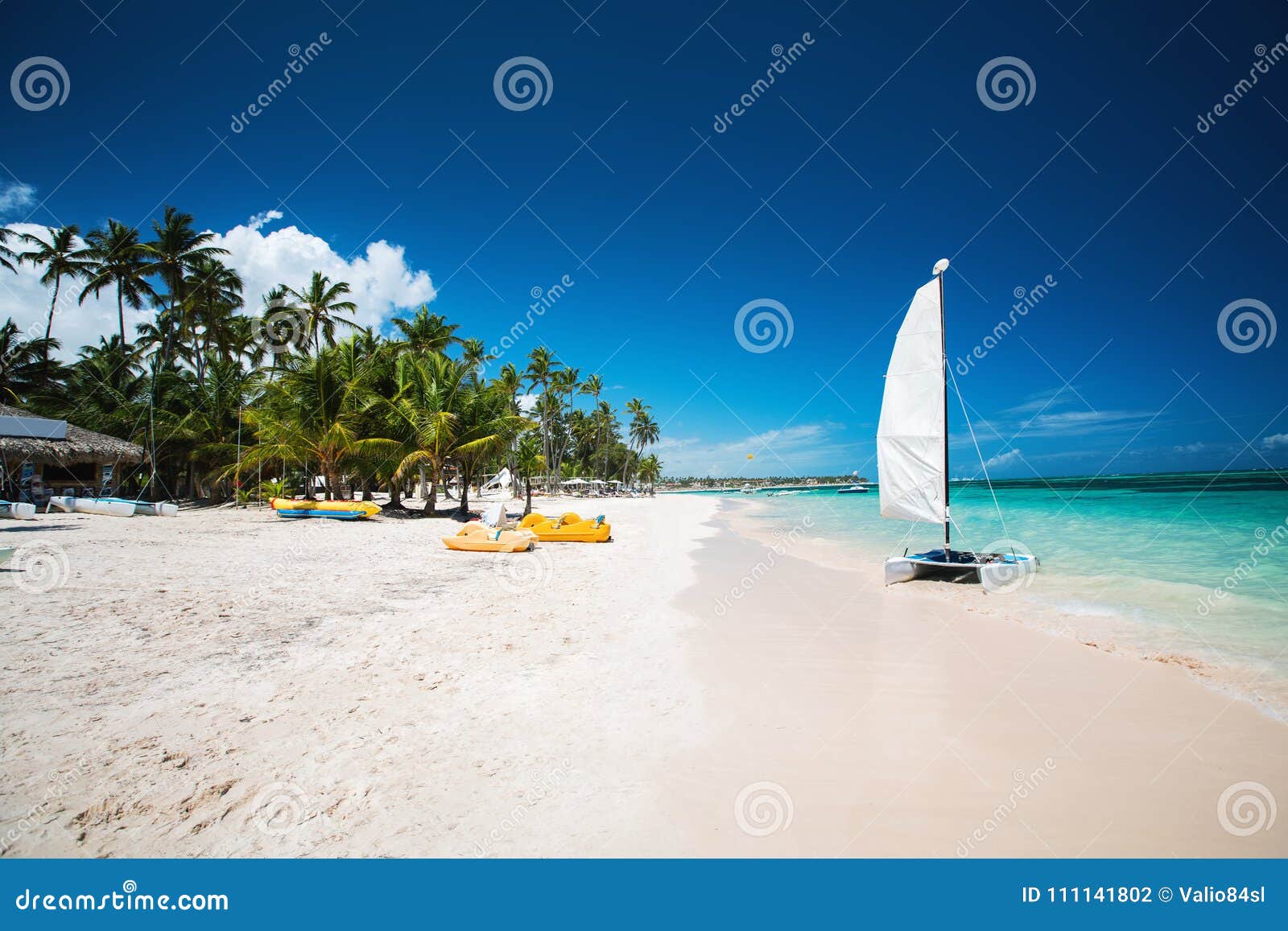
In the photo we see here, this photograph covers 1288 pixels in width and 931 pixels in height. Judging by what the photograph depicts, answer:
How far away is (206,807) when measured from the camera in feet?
10.3

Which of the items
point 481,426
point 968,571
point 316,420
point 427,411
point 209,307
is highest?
point 209,307

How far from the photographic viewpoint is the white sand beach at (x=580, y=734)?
10.2 ft

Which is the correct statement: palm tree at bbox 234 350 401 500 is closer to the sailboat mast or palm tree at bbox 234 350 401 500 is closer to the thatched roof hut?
the thatched roof hut

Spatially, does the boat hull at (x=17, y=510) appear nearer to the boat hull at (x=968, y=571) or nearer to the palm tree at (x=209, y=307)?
the palm tree at (x=209, y=307)

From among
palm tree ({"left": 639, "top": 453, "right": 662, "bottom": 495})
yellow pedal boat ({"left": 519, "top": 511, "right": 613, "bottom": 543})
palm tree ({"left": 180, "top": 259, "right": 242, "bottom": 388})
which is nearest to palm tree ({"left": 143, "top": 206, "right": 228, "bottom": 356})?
palm tree ({"left": 180, "top": 259, "right": 242, "bottom": 388})

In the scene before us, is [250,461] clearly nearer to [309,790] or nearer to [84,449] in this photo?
[84,449]

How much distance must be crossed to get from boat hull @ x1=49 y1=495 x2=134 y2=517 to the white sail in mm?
25767

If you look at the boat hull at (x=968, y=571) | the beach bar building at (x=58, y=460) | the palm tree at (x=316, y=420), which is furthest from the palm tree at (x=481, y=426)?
the boat hull at (x=968, y=571)

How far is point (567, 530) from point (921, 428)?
10.7 meters

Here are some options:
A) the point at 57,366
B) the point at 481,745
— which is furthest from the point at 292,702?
the point at 57,366

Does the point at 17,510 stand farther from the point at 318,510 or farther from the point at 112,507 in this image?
the point at 318,510

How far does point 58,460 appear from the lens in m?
21.7

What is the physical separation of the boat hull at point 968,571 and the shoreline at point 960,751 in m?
3.11

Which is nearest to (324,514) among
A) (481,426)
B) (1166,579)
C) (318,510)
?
(318,510)
